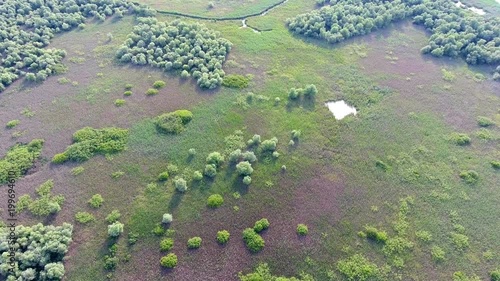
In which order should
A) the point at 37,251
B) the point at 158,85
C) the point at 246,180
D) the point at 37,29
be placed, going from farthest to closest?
1. the point at 37,29
2. the point at 158,85
3. the point at 246,180
4. the point at 37,251

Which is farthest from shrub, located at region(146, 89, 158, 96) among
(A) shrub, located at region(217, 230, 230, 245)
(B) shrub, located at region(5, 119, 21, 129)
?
(A) shrub, located at region(217, 230, 230, 245)

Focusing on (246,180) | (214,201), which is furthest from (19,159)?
(246,180)

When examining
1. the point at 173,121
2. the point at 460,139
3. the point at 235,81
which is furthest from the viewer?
the point at 235,81

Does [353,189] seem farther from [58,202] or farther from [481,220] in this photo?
[58,202]

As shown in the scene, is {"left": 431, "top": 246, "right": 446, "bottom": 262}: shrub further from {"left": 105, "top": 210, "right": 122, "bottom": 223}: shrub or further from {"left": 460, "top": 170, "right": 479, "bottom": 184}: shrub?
{"left": 105, "top": 210, "right": 122, "bottom": 223}: shrub

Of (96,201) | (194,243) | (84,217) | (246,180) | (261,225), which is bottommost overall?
(194,243)

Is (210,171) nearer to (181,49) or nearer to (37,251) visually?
(37,251)

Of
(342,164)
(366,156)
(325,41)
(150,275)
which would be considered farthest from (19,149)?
(325,41)
